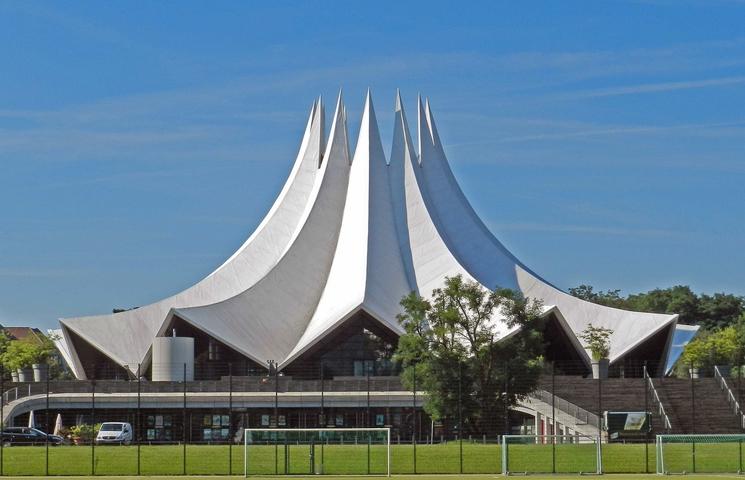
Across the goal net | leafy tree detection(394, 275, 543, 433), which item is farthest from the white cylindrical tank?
the goal net

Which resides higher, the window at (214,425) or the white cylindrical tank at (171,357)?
the white cylindrical tank at (171,357)

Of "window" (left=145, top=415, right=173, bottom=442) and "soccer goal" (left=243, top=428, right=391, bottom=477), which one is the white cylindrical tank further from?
"soccer goal" (left=243, top=428, right=391, bottom=477)

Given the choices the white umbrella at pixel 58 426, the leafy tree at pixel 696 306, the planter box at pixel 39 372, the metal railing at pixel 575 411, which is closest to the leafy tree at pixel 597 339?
the metal railing at pixel 575 411

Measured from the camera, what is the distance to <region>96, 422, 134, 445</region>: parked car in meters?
41.2

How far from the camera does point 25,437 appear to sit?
4106 centimetres

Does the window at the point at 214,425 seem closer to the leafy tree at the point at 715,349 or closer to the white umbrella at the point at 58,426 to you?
the white umbrella at the point at 58,426

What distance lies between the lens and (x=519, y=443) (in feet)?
122

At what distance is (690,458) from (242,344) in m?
23.6

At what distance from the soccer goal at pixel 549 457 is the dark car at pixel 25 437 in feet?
44.3

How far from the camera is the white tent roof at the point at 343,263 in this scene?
183ft

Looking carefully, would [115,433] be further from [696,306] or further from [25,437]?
[696,306]

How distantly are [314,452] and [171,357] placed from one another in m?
18.7

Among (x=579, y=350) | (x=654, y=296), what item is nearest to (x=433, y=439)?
(x=579, y=350)

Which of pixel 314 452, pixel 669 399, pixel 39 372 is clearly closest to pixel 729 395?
pixel 669 399
